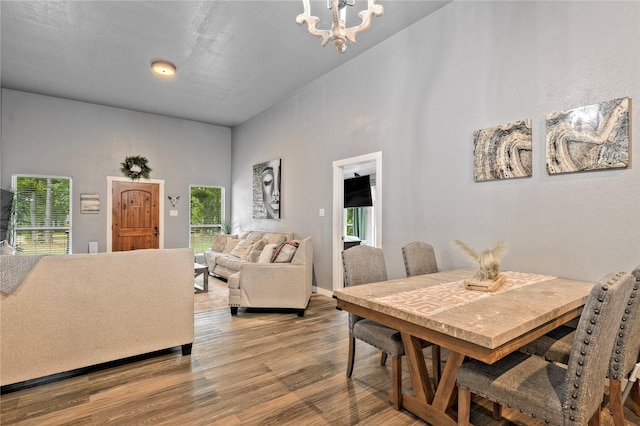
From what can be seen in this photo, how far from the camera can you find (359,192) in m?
6.21

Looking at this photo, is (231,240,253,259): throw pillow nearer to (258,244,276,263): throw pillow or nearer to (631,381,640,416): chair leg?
(258,244,276,263): throw pillow

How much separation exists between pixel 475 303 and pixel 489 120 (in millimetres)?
2002

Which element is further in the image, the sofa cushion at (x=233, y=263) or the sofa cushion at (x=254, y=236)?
the sofa cushion at (x=254, y=236)

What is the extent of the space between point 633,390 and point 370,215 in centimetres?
626

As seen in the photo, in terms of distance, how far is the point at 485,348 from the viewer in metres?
1.37

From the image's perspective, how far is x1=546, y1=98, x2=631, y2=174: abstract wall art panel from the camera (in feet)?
7.48

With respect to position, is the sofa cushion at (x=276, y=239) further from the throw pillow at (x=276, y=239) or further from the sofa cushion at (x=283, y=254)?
the sofa cushion at (x=283, y=254)

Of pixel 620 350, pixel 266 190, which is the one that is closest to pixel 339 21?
pixel 620 350

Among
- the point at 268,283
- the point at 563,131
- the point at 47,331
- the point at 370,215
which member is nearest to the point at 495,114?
the point at 563,131

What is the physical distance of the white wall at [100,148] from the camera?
570cm

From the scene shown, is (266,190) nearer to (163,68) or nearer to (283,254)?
(283,254)

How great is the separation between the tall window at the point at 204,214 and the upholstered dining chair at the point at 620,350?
6991mm

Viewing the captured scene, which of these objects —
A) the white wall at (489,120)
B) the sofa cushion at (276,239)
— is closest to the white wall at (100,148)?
the sofa cushion at (276,239)

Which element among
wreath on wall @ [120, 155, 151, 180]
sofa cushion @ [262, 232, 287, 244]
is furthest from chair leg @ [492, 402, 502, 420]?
wreath on wall @ [120, 155, 151, 180]
